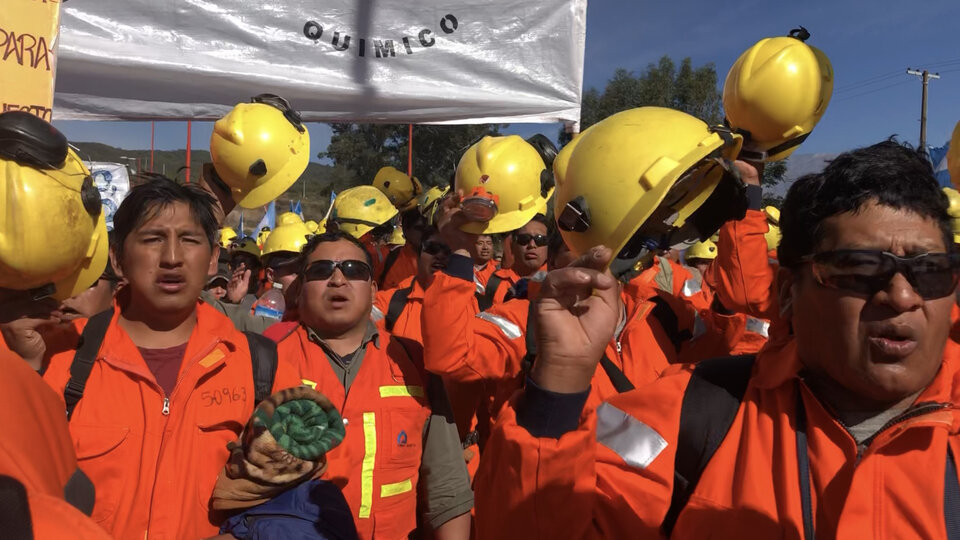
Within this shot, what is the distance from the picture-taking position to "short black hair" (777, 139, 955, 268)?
146cm

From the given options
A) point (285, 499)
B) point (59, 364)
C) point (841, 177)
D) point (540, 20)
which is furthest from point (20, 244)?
point (540, 20)

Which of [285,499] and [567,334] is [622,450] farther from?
[285,499]

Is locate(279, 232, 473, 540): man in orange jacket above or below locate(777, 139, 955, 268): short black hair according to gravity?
below

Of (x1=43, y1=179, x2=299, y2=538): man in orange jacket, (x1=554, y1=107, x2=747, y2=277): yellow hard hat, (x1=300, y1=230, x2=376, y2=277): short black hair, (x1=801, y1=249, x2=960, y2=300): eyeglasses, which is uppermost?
(x1=554, y1=107, x2=747, y2=277): yellow hard hat

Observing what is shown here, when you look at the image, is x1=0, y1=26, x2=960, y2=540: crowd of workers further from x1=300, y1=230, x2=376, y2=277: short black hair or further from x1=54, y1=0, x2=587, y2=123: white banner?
x1=54, y1=0, x2=587, y2=123: white banner

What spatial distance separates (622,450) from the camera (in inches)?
59.1

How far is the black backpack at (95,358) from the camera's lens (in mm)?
2184

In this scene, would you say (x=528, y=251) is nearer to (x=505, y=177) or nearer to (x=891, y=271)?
(x=505, y=177)

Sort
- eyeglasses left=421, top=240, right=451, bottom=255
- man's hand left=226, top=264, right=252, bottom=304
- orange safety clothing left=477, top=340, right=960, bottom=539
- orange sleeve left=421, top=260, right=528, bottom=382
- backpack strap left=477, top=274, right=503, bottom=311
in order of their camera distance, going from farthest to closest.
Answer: man's hand left=226, top=264, right=252, bottom=304, backpack strap left=477, top=274, right=503, bottom=311, eyeglasses left=421, top=240, right=451, bottom=255, orange sleeve left=421, top=260, right=528, bottom=382, orange safety clothing left=477, top=340, right=960, bottom=539

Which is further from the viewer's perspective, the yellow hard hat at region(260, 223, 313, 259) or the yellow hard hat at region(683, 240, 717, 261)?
the yellow hard hat at region(683, 240, 717, 261)

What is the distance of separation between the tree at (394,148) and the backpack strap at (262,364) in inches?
1110

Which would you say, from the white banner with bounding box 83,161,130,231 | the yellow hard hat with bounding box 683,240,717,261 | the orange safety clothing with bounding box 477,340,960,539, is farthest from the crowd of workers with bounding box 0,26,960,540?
the white banner with bounding box 83,161,130,231

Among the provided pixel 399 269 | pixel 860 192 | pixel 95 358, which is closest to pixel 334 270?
pixel 95 358

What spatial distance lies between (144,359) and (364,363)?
914mm
